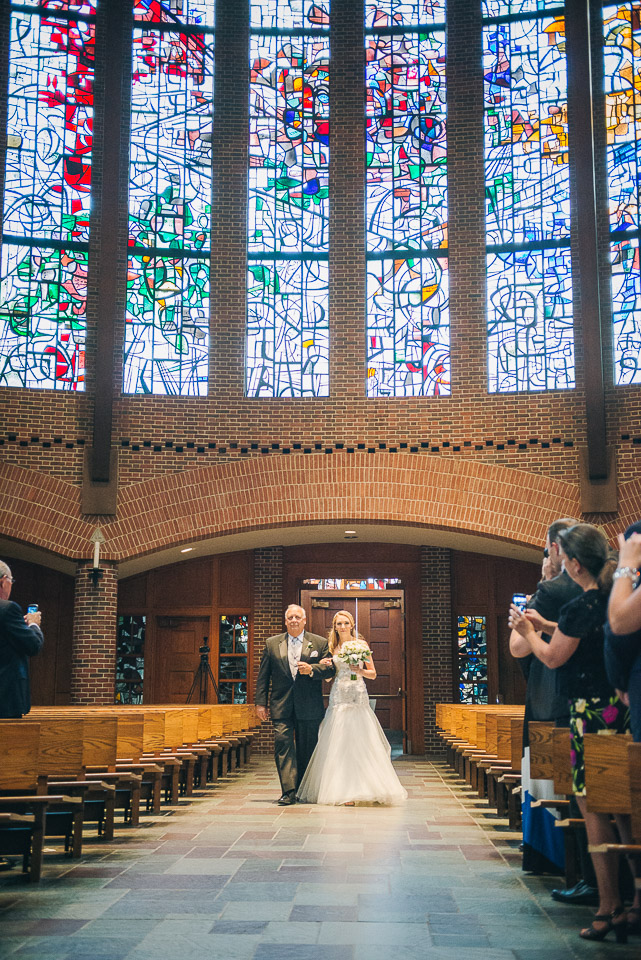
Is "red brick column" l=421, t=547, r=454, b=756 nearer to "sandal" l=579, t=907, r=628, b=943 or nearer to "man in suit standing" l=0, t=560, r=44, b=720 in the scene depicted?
"man in suit standing" l=0, t=560, r=44, b=720

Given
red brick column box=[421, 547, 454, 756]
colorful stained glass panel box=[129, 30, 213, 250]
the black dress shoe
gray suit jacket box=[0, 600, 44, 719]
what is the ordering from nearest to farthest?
the black dress shoe < gray suit jacket box=[0, 600, 44, 719] < colorful stained glass panel box=[129, 30, 213, 250] < red brick column box=[421, 547, 454, 756]

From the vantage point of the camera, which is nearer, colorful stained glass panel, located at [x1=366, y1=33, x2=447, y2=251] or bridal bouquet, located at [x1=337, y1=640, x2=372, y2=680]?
bridal bouquet, located at [x1=337, y1=640, x2=372, y2=680]

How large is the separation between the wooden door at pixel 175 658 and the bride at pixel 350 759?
280 inches

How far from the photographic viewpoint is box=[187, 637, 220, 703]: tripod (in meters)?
15.2

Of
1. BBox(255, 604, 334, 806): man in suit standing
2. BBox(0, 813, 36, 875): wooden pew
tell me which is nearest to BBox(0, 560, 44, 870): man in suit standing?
BBox(0, 813, 36, 875): wooden pew

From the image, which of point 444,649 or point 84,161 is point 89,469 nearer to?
point 84,161

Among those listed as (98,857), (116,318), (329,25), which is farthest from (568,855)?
(329,25)

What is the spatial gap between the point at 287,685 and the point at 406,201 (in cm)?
797

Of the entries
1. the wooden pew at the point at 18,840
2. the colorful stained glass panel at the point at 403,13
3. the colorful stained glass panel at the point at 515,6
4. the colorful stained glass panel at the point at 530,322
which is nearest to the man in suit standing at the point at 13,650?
the wooden pew at the point at 18,840

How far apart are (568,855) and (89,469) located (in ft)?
30.8

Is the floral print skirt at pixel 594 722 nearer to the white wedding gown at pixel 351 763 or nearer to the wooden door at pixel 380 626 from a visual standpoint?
the white wedding gown at pixel 351 763

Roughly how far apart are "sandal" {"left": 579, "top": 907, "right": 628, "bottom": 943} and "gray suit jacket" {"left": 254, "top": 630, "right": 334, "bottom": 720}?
4972mm

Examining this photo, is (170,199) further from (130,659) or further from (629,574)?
(629,574)

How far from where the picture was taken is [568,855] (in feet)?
15.4
